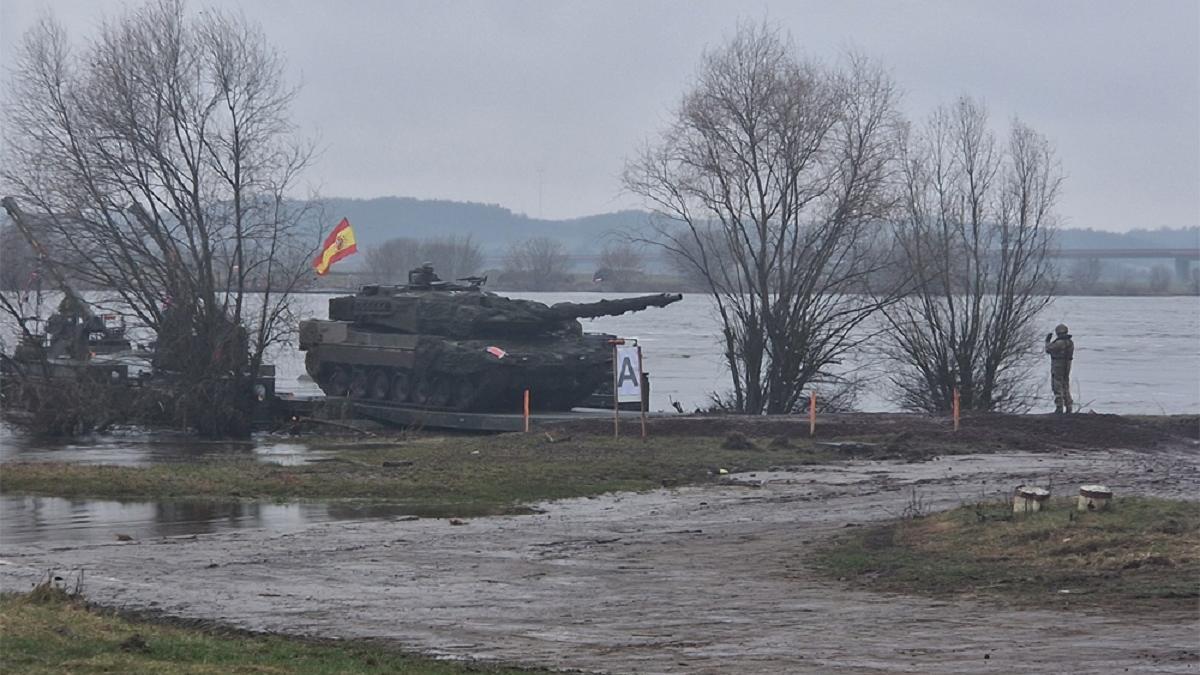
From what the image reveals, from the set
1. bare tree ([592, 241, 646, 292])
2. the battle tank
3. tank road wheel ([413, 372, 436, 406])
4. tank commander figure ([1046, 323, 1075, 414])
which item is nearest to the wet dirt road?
tank commander figure ([1046, 323, 1075, 414])

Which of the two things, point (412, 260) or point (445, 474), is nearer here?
point (445, 474)

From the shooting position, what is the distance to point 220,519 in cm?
1694

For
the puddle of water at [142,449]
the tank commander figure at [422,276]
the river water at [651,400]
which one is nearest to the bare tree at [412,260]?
the river water at [651,400]

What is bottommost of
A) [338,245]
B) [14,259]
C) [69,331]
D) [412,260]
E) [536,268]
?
[69,331]

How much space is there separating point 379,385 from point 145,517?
1752 centimetres

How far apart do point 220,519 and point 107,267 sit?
15.3 m

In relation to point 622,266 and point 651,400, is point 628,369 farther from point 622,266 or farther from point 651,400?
point 622,266

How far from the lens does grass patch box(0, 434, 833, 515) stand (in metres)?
19.0

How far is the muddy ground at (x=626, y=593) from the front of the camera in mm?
9844

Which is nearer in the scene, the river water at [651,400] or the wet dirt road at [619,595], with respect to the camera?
the wet dirt road at [619,595]

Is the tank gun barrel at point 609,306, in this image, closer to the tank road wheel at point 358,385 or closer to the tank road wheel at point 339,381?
the tank road wheel at point 358,385

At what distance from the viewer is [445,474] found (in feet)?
67.8

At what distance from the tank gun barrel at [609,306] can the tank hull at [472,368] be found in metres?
0.46

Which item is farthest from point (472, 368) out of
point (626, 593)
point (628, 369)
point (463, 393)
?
point (626, 593)
